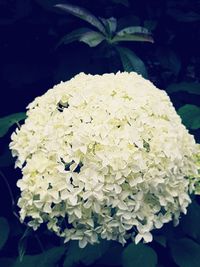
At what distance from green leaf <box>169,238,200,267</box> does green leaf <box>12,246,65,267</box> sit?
0.33 m

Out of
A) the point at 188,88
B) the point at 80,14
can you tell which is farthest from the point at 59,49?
the point at 188,88

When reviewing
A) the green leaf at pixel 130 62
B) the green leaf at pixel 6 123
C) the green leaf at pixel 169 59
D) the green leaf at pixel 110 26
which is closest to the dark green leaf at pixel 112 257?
the green leaf at pixel 6 123

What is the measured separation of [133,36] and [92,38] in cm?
15

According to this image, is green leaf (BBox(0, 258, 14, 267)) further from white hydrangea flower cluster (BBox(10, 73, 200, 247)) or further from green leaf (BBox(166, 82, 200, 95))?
green leaf (BBox(166, 82, 200, 95))

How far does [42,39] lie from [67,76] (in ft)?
1.20

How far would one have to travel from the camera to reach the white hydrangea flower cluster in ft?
5.67

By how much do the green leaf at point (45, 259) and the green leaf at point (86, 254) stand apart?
0.27ft

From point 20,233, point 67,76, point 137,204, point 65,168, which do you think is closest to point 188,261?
point 137,204

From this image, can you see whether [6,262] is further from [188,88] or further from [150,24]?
[150,24]

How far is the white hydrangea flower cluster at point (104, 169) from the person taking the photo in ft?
5.67

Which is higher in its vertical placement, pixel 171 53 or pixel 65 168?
pixel 65 168

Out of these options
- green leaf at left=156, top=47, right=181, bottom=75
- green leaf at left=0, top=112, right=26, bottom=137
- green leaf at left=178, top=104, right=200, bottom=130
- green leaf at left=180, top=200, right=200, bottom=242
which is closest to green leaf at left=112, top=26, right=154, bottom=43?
green leaf at left=178, top=104, right=200, bottom=130

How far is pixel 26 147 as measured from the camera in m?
1.87

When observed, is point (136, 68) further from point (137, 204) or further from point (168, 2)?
point (137, 204)
